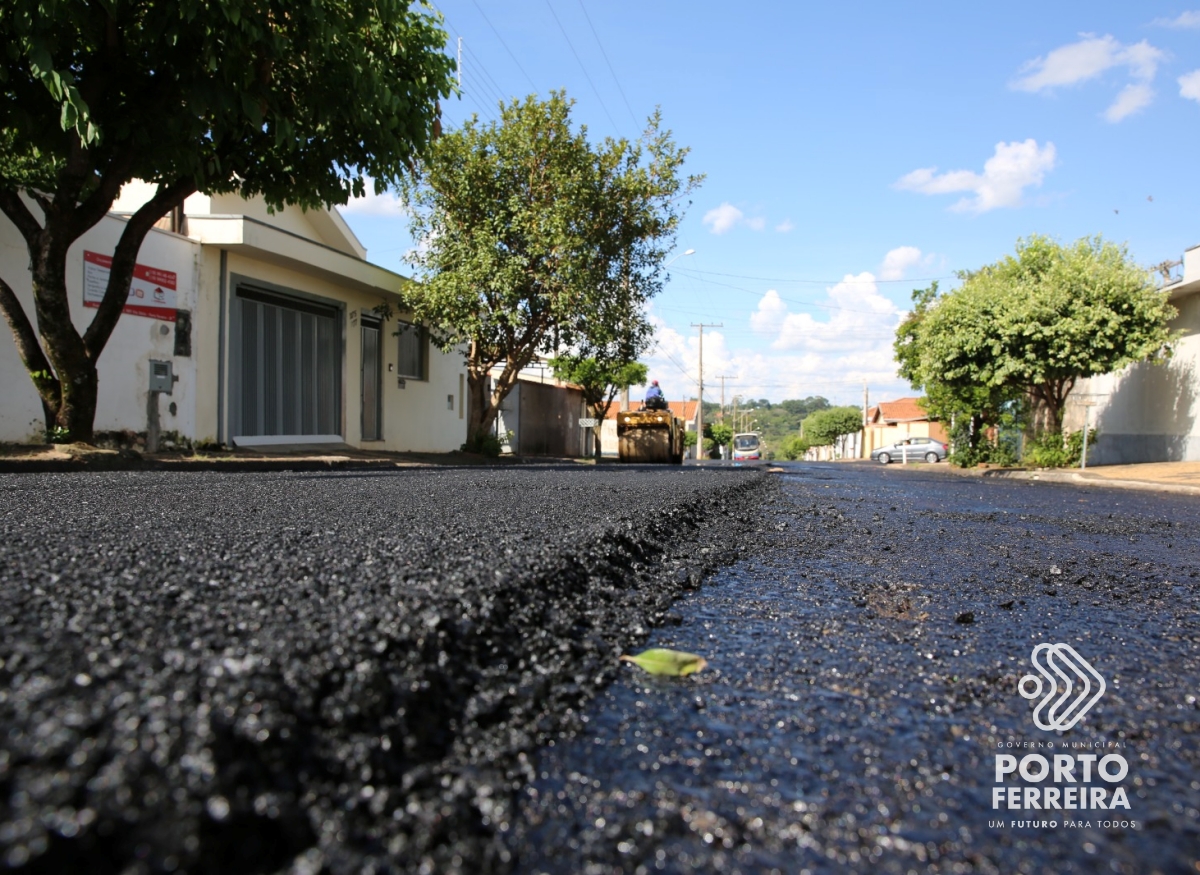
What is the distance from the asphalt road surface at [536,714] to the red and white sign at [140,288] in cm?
951

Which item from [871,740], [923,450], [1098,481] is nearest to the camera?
[871,740]

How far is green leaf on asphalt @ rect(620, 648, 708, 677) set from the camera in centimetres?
206

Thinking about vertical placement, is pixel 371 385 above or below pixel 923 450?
above

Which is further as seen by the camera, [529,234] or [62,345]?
[529,234]

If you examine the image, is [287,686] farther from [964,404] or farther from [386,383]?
[964,404]

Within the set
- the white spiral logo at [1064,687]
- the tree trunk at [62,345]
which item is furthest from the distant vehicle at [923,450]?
the white spiral logo at [1064,687]

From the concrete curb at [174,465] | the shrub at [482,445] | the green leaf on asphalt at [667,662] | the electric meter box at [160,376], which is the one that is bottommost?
the green leaf on asphalt at [667,662]

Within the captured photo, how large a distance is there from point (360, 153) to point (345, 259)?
6348 millimetres

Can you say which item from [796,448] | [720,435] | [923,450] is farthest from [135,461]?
[796,448]

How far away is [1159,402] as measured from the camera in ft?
75.5

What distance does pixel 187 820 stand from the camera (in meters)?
1.00

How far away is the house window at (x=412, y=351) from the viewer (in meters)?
19.6

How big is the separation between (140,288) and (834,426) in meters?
81.8

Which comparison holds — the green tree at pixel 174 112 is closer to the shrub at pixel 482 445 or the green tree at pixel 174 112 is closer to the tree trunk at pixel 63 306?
the tree trunk at pixel 63 306
